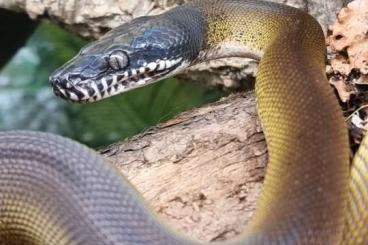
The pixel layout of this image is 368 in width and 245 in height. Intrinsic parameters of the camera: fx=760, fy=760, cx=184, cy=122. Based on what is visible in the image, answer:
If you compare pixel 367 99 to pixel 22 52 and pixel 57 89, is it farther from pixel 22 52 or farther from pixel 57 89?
pixel 22 52

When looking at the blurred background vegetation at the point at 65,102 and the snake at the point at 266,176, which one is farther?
the blurred background vegetation at the point at 65,102

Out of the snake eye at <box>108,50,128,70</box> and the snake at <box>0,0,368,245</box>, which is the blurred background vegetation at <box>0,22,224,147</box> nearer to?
the snake eye at <box>108,50,128,70</box>

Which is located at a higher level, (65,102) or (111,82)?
(111,82)

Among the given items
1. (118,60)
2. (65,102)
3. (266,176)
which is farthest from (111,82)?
(65,102)

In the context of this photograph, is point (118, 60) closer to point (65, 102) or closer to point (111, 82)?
point (111, 82)

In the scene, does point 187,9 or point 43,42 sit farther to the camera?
point 43,42

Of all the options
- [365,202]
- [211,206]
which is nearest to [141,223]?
[211,206]

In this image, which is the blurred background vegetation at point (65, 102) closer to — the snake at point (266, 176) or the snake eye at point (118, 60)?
the snake eye at point (118, 60)

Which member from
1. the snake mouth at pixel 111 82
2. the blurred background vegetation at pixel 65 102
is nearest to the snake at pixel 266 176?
the snake mouth at pixel 111 82
